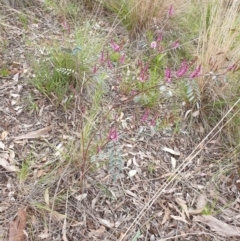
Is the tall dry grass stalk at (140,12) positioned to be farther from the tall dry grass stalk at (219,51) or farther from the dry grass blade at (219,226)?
the dry grass blade at (219,226)

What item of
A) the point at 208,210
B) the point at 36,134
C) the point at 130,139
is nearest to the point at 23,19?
the point at 36,134

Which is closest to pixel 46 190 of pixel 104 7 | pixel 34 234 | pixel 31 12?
pixel 34 234

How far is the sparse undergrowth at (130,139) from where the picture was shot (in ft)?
5.86

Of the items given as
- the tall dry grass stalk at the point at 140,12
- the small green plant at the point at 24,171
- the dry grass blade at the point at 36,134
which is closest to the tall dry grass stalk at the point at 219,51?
the tall dry grass stalk at the point at 140,12

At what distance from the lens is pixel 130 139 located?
2.14 meters

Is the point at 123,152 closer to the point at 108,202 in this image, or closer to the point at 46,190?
Result: the point at 108,202

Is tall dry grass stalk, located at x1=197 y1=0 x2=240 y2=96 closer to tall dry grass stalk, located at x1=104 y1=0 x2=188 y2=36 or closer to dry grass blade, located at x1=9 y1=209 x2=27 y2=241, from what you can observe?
tall dry grass stalk, located at x1=104 y1=0 x2=188 y2=36

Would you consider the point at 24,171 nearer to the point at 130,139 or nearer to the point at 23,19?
the point at 130,139

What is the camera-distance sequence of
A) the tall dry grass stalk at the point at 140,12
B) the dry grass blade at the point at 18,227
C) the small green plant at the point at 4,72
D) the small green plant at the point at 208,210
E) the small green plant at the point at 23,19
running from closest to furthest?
1. the dry grass blade at the point at 18,227
2. the small green plant at the point at 208,210
3. the small green plant at the point at 4,72
4. the small green plant at the point at 23,19
5. the tall dry grass stalk at the point at 140,12

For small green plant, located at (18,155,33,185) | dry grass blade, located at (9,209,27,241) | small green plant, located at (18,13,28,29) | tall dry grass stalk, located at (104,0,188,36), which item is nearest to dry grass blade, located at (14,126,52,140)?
small green plant, located at (18,155,33,185)

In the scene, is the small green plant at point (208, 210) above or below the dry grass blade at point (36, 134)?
below

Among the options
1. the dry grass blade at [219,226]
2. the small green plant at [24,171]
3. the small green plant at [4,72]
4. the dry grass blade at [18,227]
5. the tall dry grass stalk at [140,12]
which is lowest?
the dry grass blade at [219,226]

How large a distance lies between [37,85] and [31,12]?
0.86 meters

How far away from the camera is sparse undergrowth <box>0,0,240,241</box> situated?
5.86ft
